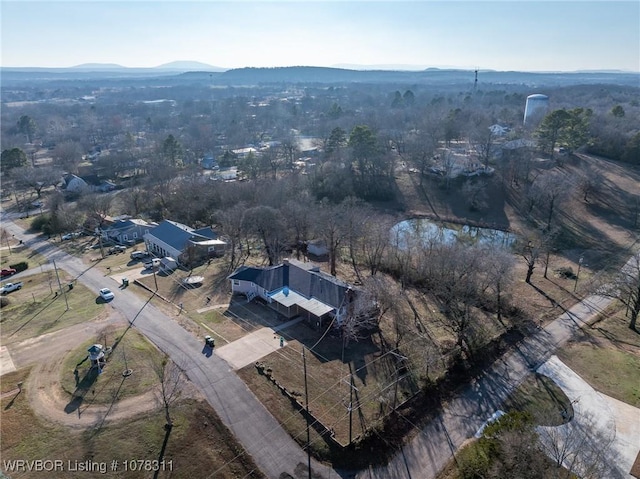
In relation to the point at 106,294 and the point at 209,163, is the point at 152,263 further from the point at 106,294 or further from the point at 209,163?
the point at 209,163

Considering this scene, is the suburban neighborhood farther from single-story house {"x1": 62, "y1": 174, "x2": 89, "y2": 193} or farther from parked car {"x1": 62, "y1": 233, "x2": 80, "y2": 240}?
single-story house {"x1": 62, "y1": 174, "x2": 89, "y2": 193}

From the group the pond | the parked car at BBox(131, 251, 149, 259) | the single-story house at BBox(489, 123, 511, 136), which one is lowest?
the parked car at BBox(131, 251, 149, 259)

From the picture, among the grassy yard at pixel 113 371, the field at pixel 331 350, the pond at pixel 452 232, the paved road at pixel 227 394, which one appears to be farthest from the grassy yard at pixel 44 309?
the pond at pixel 452 232

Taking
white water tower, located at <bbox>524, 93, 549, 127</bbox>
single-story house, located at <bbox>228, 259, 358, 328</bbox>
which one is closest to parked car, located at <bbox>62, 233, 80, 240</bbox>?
single-story house, located at <bbox>228, 259, 358, 328</bbox>

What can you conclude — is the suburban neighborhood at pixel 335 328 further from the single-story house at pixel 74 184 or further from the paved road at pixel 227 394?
the single-story house at pixel 74 184

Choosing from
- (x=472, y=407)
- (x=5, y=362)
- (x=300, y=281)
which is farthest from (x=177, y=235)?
(x=472, y=407)

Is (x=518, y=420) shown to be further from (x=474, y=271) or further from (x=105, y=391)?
(x=105, y=391)
